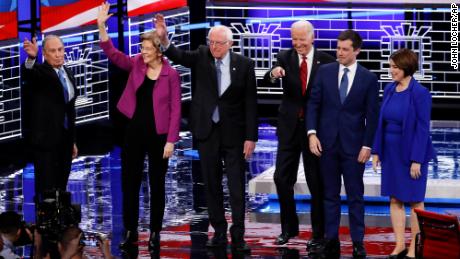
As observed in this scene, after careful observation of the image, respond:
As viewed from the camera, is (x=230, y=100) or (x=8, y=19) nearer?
(x=230, y=100)

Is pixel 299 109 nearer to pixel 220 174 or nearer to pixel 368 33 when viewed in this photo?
pixel 220 174

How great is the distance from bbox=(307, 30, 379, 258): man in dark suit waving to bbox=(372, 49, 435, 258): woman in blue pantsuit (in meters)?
0.11

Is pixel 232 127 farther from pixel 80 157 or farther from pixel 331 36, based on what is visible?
pixel 331 36

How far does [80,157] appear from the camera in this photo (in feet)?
42.5

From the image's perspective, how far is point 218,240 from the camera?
8.80 m

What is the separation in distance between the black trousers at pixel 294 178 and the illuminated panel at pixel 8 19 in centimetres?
419

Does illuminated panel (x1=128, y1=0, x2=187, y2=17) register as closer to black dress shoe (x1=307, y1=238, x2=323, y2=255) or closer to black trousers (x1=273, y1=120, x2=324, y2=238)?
black trousers (x1=273, y1=120, x2=324, y2=238)

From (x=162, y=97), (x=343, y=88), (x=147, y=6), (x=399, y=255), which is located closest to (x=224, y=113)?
(x=162, y=97)

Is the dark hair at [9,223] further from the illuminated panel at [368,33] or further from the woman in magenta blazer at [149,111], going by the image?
the illuminated panel at [368,33]

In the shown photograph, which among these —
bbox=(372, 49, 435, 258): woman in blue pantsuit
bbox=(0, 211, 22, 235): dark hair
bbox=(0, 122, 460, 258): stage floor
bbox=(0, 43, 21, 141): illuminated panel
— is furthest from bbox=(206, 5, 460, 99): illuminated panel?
bbox=(0, 211, 22, 235): dark hair

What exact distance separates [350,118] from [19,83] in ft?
17.0

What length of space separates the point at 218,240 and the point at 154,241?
426 mm

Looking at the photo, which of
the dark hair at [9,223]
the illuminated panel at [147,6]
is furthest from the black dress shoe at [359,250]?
the illuminated panel at [147,6]

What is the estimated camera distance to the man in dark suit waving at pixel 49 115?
8.77 meters
